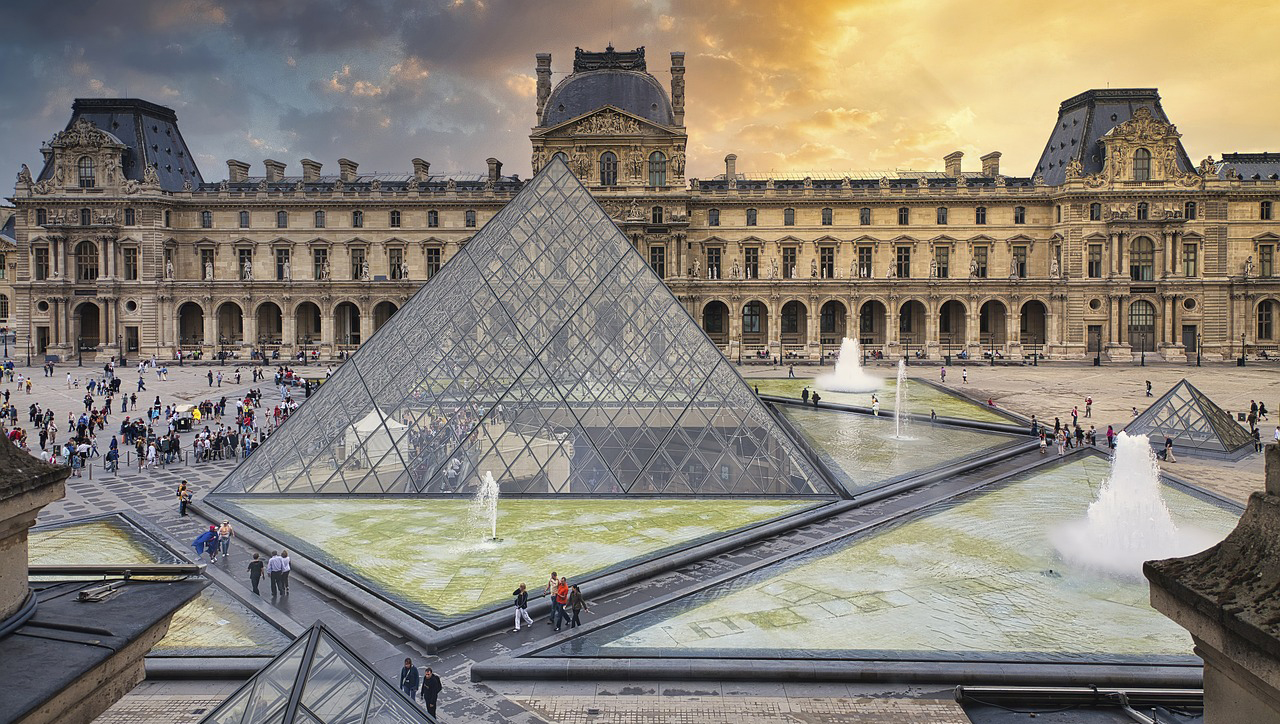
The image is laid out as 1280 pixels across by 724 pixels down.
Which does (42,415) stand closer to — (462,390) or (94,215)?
(462,390)

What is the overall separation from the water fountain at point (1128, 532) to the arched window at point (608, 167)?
140 feet

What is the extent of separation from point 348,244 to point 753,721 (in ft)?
181

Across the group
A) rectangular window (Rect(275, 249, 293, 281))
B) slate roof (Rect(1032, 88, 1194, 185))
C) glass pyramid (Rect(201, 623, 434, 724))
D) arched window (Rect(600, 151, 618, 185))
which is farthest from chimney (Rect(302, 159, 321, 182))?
glass pyramid (Rect(201, 623, 434, 724))

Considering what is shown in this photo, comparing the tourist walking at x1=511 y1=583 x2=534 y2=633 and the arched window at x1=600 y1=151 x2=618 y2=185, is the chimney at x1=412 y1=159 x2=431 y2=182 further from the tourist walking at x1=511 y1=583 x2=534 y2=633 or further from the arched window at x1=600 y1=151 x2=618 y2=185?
the tourist walking at x1=511 y1=583 x2=534 y2=633

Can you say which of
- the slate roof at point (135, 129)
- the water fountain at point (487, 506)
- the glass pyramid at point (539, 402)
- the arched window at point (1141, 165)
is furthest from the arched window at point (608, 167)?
the water fountain at point (487, 506)

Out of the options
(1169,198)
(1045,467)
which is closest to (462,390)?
(1045,467)

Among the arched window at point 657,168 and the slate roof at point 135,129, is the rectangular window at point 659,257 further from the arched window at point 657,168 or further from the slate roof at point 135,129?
the slate roof at point 135,129

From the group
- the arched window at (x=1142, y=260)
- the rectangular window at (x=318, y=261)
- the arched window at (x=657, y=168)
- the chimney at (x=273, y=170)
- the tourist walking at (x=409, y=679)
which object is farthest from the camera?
the chimney at (x=273, y=170)

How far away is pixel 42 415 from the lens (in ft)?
90.3

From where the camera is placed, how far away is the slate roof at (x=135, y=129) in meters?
55.8

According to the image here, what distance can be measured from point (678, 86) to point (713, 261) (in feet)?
40.6

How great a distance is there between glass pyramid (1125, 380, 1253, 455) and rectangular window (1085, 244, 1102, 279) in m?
32.6

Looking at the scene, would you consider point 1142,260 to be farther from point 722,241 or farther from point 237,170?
point 237,170

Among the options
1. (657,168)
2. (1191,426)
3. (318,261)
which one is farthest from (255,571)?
(318,261)
